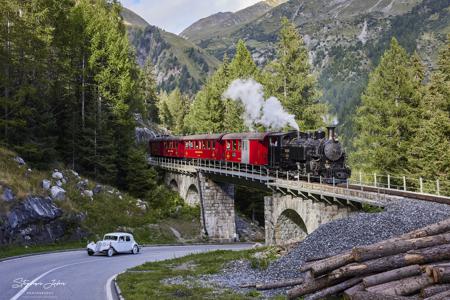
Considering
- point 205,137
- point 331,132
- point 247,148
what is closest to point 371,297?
point 331,132

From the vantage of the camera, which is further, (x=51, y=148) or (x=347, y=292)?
(x=51, y=148)

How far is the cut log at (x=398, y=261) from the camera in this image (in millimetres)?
10141

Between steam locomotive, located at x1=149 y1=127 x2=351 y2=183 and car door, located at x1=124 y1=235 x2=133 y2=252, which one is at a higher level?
steam locomotive, located at x1=149 y1=127 x2=351 y2=183

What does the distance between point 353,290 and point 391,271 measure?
995 millimetres

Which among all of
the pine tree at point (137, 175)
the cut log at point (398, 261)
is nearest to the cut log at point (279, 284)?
the cut log at point (398, 261)

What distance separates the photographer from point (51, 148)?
3419cm

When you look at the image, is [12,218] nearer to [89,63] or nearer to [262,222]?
[89,63]

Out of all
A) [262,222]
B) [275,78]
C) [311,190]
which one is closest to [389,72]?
[275,78]

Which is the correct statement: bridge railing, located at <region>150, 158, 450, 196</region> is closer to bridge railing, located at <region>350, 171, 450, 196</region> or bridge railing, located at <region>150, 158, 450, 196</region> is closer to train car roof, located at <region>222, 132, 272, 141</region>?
bridge railing, located at <region>350, 171, 450, 196</region>

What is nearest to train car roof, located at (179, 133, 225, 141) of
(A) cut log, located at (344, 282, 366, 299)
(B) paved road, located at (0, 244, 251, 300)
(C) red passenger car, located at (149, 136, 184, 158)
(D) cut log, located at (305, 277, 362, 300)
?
(C) red passenger car, located at (149, 136, 184, 158)

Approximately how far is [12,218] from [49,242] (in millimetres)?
3509

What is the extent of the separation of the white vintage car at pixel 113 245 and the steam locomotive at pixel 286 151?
11.3m

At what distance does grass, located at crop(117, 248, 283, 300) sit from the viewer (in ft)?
41.6

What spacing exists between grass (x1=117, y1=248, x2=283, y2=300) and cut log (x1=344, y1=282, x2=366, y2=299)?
3.01 meters
